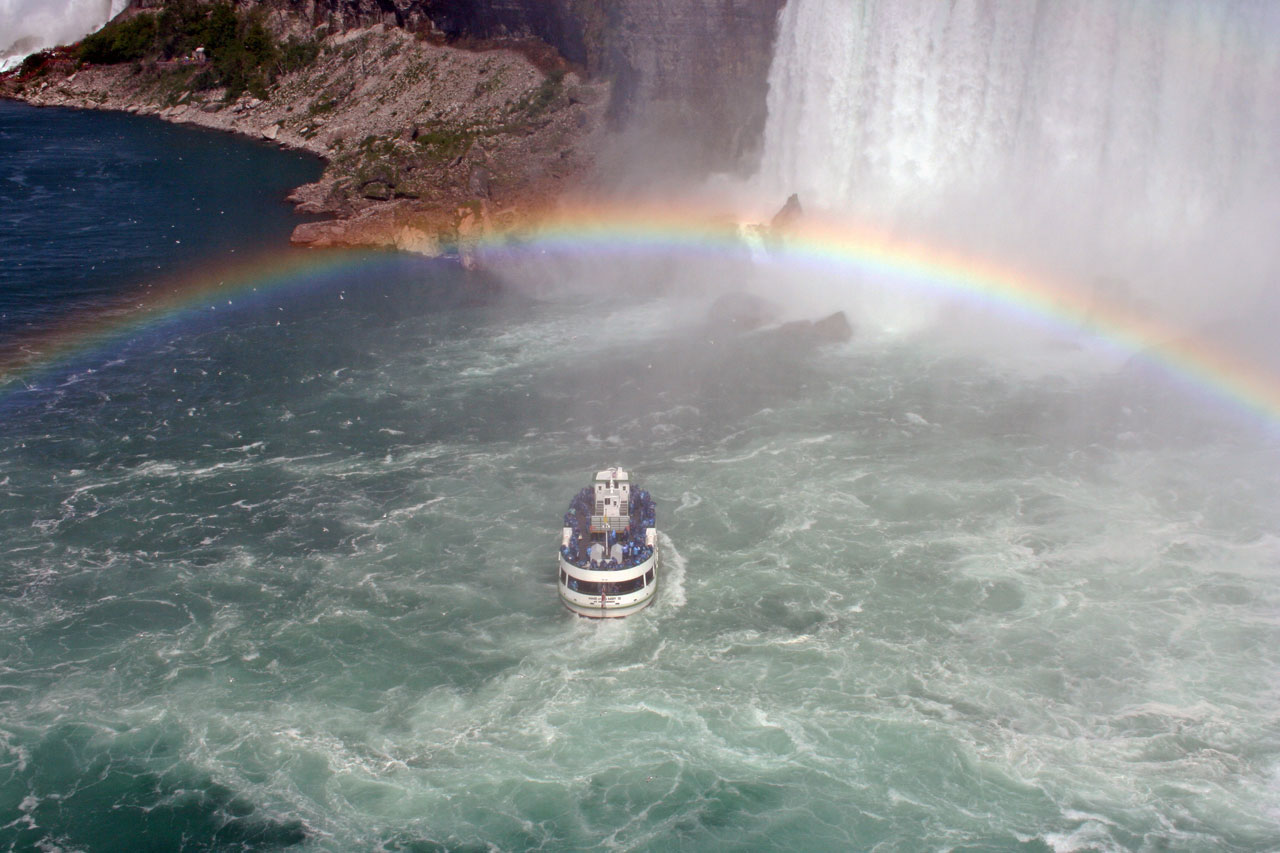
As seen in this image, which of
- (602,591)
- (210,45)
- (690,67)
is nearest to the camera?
(602,591)

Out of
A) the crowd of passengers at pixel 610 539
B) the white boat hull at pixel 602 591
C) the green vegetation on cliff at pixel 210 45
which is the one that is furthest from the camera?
the green vegetation on cliff at pixel 210 45

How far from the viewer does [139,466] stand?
198 feet

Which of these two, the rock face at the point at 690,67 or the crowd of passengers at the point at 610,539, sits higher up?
the rock face at the point at 690,67

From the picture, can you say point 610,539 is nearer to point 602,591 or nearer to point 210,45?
point 602,591

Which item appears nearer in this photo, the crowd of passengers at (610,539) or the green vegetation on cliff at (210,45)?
the crowd of passengers at (610,539)

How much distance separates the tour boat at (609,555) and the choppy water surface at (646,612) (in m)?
1.13

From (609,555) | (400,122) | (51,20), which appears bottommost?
(609,555)

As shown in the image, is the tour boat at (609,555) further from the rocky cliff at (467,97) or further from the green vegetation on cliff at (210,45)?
the green vegetation on cliff at (210,45)

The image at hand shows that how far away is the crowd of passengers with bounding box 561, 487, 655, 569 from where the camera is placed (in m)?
46.7

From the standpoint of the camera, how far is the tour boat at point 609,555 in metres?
46.3

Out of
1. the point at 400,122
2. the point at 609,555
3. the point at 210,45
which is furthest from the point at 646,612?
the point at 210,45

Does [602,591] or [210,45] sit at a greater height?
[210,45]

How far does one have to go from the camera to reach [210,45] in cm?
15238

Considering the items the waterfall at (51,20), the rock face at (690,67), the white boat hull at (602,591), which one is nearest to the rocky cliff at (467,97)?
the rock face at (690,67)
